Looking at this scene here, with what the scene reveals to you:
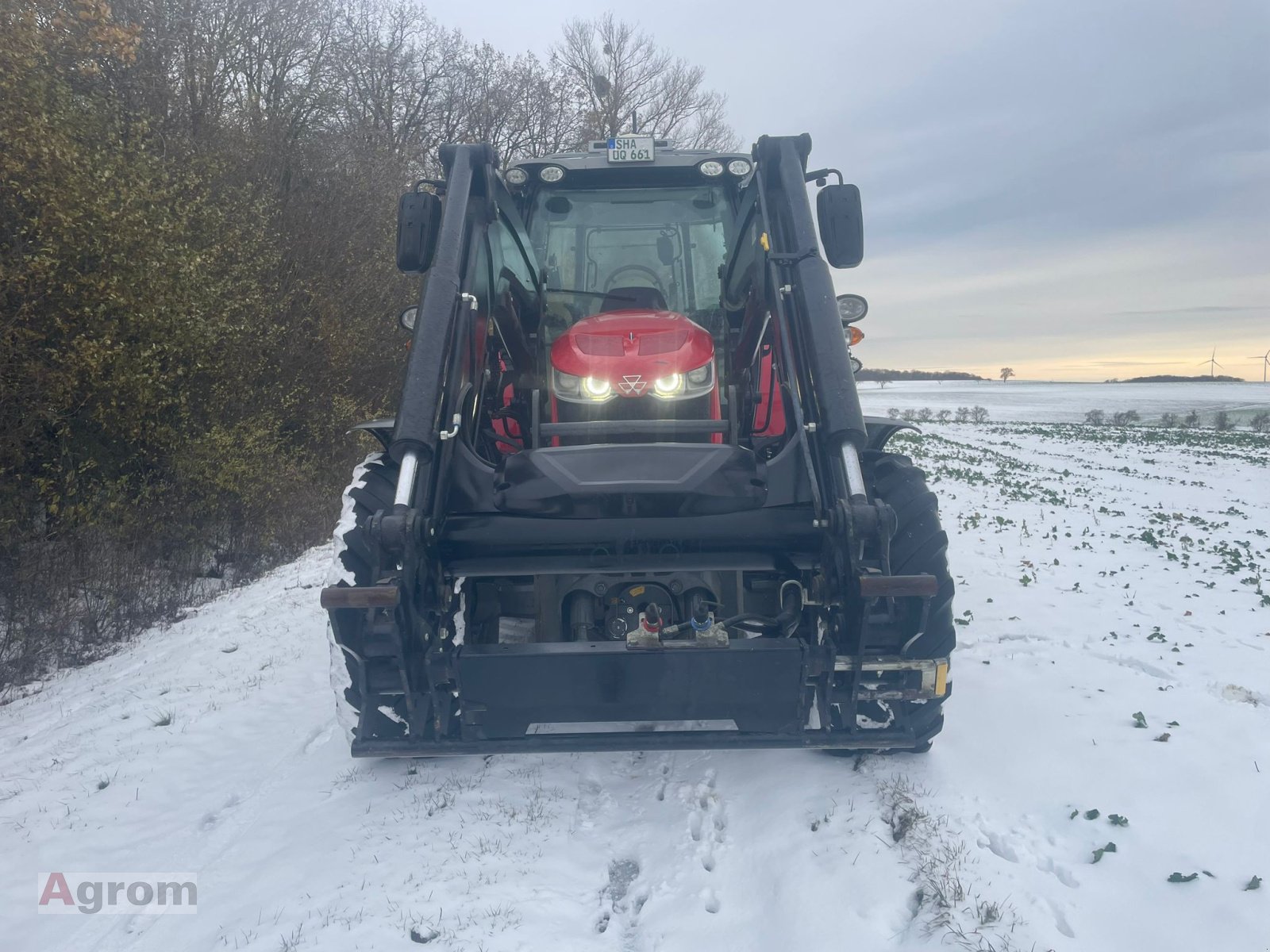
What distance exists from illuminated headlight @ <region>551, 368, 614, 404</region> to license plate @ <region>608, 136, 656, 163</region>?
4.12ft

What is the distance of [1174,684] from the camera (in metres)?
4.16

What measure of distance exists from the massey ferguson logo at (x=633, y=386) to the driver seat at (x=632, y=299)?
69 cm

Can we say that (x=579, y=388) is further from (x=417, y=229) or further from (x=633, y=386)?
(x=417, y=229)

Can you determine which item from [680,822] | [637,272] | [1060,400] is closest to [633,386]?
[637,272]

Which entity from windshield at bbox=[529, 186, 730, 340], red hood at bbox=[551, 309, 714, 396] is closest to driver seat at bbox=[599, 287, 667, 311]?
windshield at bbox=[529, 186, 730, 340]

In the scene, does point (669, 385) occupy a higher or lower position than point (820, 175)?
lower

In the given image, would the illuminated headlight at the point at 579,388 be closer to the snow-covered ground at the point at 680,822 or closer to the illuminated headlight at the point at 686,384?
the illuminated headlight at the point at 686,384

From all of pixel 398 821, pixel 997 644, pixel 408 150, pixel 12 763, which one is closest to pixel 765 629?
pixel 398 821

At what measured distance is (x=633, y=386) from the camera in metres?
3.52

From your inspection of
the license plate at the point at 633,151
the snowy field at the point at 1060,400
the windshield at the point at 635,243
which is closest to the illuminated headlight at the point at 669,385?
the windshield at the point at 635,243

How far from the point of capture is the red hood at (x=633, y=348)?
139 inches

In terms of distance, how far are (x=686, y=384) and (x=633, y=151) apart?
1407 mm

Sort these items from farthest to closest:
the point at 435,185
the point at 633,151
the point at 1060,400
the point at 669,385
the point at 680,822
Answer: the point at 1060,400
the point at 633,151
the point at 435,185
the point at 669,385
the point at 680,822

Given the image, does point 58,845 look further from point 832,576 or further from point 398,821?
point 832,576
